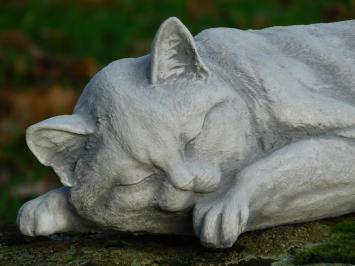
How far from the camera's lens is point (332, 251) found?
1956 millimetres

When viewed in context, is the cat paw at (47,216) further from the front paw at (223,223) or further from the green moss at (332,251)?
the green moss at (332,251)

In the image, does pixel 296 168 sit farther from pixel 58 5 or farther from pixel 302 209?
pixel 58 5

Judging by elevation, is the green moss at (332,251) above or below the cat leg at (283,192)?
below

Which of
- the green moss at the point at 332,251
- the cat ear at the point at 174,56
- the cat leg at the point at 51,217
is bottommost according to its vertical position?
the green moss at the point at 332,251

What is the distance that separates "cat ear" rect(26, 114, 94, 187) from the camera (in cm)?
193

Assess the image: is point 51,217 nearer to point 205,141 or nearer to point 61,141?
point 61,141

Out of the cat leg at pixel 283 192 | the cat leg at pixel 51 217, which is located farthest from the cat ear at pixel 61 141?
the cat leg at pixel 283 192

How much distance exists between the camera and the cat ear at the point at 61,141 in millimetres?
1935

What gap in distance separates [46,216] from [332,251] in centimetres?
66

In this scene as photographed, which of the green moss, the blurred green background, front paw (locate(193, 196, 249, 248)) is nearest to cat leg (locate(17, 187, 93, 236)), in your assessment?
front paw (locate(193, 196, 249, 248))

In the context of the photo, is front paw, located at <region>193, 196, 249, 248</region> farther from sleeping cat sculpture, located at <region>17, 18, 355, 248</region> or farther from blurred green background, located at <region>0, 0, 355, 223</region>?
blurred green background, located at <region>0, 0, 355, 223</region>

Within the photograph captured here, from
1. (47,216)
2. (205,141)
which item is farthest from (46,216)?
(205,141)

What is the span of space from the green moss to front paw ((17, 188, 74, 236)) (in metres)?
0.56

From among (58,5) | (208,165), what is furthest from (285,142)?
(58,5)
